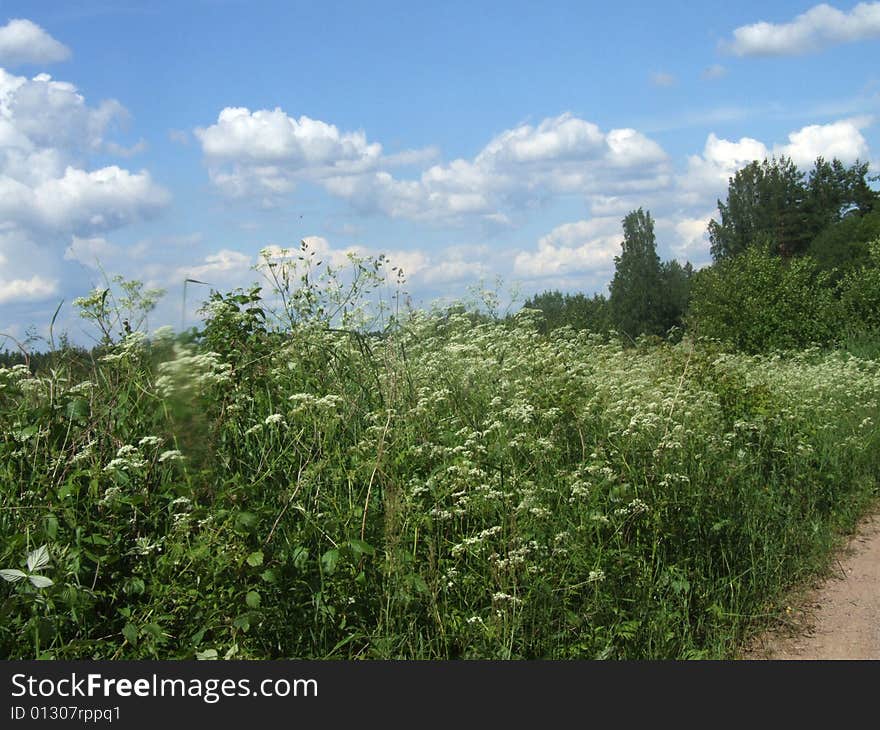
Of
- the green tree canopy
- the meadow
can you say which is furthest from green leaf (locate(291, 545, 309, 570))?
the green tree canopy

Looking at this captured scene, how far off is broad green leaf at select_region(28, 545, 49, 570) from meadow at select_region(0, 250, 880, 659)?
0.04 ft

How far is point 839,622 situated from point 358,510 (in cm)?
335

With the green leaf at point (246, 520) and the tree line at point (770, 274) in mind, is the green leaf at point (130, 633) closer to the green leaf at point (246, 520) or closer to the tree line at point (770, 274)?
the green leaf at point (246, 520)

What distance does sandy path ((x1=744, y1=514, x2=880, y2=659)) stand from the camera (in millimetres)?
5266

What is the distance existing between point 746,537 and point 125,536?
398 centimetres

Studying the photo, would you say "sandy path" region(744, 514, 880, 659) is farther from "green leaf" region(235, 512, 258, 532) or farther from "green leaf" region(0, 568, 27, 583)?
"green leaf" region(0, 568, 27, 583)

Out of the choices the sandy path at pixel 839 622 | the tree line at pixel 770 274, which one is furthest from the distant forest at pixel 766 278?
the sandy path at pixel 839 622

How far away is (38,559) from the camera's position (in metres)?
3.73

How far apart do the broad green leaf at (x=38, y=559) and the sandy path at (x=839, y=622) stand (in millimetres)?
3867

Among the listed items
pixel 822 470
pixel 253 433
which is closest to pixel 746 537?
pixel 822 470

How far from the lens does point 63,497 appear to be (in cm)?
Answer: 416

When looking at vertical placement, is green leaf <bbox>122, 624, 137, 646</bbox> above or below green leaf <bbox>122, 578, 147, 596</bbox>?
below

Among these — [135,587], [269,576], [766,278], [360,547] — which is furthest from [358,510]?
[766,278]

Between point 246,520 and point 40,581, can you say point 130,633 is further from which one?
point 246,520
